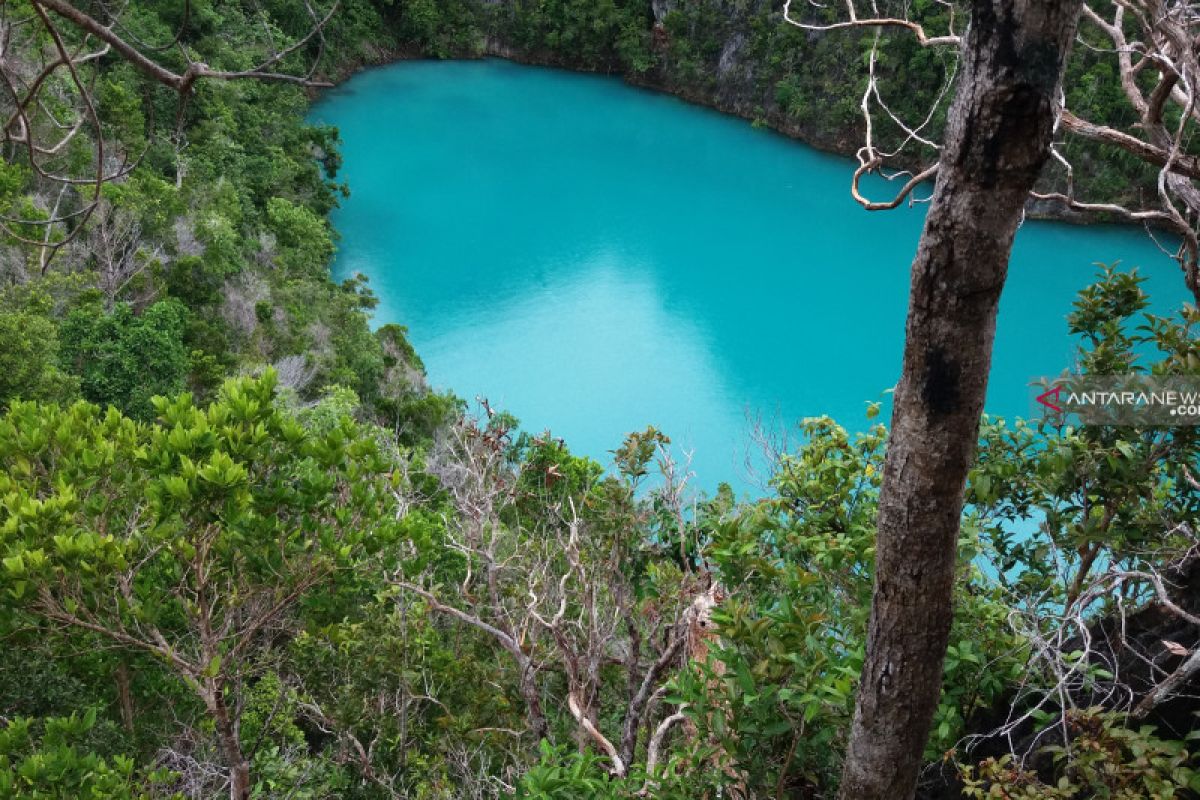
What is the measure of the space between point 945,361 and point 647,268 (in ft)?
47.8

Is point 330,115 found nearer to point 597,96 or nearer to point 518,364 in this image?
point 597,96

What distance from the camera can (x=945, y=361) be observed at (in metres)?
1.67

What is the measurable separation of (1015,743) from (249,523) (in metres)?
2.44

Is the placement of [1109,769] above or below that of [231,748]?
above

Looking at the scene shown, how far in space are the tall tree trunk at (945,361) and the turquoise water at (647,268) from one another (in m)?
7.60

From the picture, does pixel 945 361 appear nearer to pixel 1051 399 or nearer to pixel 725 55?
pixel 1051 399

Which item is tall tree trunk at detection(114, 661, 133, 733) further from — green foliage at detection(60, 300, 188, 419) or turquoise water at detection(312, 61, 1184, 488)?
turquoise water at detection(312, 61, 1184, 488)

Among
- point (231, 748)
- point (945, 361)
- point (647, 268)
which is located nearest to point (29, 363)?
point (231, 748)

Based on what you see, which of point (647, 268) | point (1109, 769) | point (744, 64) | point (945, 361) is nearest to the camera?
point (945, 361)

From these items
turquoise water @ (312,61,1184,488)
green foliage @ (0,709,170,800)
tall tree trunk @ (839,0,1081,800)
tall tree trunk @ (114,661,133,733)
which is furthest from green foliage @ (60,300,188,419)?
tall tree trunk @ (839,0,1081,800)

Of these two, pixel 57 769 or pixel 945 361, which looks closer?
pixel 945 361

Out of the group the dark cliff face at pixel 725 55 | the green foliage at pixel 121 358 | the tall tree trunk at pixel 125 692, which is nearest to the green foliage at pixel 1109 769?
the tall tree trunk at pixel 125 692

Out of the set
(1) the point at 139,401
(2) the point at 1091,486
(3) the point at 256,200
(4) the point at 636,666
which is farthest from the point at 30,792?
(3) the point at 256,200

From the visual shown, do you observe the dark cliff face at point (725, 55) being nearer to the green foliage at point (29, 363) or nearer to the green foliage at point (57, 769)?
the green foliage at point (29, 363)
